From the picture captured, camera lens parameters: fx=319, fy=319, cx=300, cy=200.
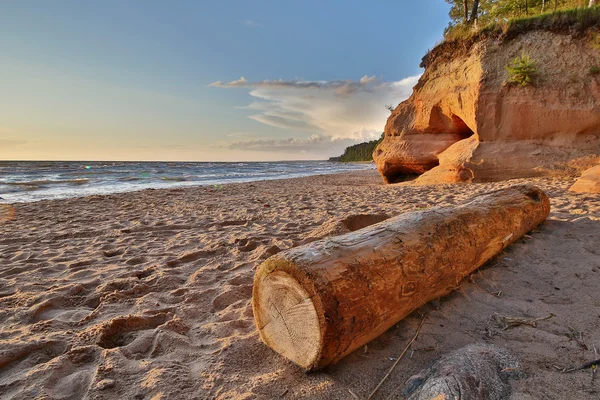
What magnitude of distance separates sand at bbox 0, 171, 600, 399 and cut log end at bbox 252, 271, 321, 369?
9 centimetres

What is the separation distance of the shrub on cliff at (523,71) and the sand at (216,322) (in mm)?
5655

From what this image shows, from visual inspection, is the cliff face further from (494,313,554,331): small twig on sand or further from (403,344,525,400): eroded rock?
(403,344,525,400): eroded rock

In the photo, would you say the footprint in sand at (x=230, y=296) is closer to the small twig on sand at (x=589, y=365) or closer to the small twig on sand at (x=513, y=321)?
the small twig on sand at (x=513, y=321)

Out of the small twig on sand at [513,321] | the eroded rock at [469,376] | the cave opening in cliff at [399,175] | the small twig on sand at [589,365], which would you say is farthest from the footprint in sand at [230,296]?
the cave opening in cliff at [399,175]

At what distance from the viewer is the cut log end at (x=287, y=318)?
1.55m

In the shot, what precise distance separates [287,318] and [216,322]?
704 mm

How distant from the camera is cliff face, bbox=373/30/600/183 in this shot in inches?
309

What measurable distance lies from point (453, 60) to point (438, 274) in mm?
10341

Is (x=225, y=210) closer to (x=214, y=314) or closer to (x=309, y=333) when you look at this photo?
(x=214, y=314)

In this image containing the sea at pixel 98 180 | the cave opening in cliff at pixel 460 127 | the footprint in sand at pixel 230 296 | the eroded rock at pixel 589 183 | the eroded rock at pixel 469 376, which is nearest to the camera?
the eroded rock at pixel 469 376

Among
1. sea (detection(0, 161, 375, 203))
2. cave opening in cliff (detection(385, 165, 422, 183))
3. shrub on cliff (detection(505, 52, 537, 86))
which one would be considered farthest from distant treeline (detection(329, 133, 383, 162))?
shrub on cliff (detection(505, 52, 537, 86))

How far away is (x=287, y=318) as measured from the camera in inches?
66.0

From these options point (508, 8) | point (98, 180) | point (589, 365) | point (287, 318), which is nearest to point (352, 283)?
point (287, 318)

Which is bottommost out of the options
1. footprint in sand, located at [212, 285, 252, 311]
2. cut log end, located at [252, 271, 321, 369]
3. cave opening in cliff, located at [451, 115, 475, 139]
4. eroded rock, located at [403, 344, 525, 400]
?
footprint in sand, located at [212, 285, 252, 311]
